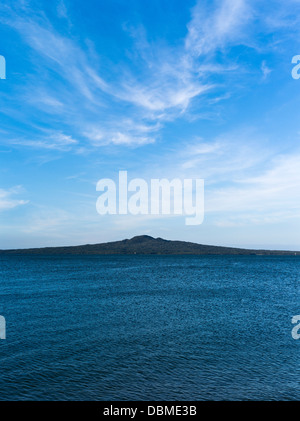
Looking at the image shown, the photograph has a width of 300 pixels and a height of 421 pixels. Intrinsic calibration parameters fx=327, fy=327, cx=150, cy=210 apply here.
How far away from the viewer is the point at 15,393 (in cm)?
1972

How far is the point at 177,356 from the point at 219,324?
454 inches

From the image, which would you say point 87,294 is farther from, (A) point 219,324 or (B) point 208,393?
(B) point 208,393

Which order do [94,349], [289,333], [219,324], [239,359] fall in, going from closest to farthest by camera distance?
[239,359], [94,349], [289,333], [219,324]

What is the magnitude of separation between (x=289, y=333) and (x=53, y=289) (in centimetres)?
4681

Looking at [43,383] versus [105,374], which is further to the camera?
[105,374]

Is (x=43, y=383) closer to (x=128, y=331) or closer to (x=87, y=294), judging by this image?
(x=128, y=331)

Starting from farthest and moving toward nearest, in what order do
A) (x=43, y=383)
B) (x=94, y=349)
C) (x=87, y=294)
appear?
(x=87, y=294), (x=94, y=349), (x=43, y=383)
